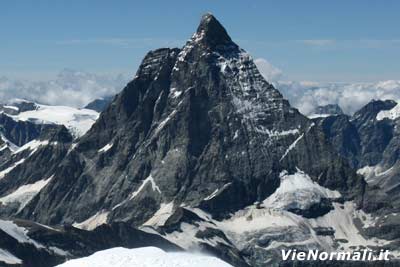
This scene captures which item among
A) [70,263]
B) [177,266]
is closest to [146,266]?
[177,266]

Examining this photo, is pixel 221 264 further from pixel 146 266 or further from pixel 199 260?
Answer: pixel 146 266

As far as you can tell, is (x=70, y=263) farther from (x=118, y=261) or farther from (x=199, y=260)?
(x=199, y=260)

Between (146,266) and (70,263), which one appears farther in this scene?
(70,263)

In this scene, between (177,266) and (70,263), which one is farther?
(70,263)

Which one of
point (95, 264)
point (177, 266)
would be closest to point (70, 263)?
point (95, 264)
